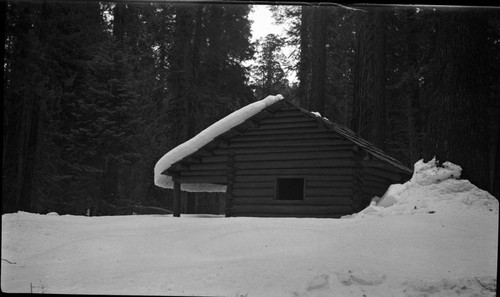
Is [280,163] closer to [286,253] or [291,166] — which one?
[291,166]

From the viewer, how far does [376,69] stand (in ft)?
65.7

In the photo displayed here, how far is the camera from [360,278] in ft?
19.8

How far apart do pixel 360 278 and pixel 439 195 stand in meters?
3.60

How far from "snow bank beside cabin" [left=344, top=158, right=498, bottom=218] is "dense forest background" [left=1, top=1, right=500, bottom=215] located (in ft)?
0.88

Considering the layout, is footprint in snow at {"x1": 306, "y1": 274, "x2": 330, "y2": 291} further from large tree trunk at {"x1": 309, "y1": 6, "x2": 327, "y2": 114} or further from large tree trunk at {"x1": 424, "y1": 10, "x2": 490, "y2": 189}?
large tree trunk at {"x1": 309, "y1": 6, "x2": 327, "y2": 114}

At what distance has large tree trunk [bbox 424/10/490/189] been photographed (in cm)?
864

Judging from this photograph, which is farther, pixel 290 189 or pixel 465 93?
pixel 290 189

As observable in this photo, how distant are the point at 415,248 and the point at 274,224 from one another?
2680 millimetres

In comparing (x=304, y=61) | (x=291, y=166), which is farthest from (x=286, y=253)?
(x=304, y=61)

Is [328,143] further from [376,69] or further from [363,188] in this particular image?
[376,69]

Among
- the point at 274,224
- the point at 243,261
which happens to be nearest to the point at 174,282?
the point at 243,261

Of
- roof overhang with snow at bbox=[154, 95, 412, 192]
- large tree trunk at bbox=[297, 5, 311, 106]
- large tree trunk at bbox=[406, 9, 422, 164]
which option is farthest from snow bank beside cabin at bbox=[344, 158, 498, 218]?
large tree trunk at bbox=[297, 5, 311, 106]

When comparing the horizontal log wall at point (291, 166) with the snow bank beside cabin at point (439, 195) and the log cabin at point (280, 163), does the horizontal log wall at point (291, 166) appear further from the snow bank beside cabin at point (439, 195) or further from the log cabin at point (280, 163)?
the snow bank beside cabin at point (439, 195)

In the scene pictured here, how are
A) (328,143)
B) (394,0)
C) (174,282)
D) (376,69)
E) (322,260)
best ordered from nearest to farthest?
(394,0)
(174,282)
(322,260)
(328,143)
(376,69)
